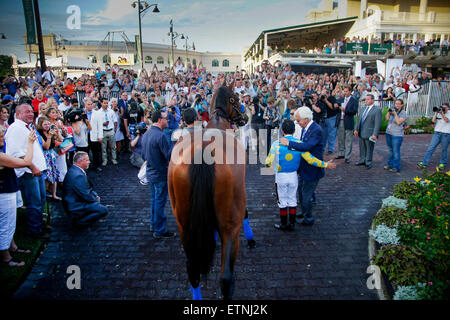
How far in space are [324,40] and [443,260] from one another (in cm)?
3774

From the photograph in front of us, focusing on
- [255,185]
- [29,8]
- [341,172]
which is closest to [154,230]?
[255,185]

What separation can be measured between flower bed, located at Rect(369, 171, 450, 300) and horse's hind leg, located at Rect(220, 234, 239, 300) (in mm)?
2063

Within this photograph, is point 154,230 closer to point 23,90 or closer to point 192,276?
point 192,276

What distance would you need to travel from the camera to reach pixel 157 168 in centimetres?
479

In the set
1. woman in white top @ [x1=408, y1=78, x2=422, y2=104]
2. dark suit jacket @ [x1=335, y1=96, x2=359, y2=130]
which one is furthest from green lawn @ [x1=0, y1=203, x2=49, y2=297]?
woman in white top @ [x1=408, y1=78, x2=422, y2=104]

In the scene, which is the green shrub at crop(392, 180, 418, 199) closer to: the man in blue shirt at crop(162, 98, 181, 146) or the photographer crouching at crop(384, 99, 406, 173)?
the photographer crouching at crop(384, 99, 406, 173)

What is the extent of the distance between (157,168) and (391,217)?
4.33m

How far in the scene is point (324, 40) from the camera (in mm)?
35375

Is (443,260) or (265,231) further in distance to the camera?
(265,231)

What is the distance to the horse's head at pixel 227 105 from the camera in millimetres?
4098

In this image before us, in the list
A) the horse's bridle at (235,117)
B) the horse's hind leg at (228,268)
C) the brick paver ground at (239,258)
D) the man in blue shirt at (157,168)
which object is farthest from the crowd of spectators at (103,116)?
the horse's hind leg at (228,268)

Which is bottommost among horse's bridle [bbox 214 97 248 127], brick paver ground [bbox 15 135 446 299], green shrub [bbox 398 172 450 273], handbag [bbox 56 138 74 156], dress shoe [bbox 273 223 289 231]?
brick paver ground [bbox 15 135 446 299]

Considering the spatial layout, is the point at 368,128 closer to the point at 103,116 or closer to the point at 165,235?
the point at 165,235

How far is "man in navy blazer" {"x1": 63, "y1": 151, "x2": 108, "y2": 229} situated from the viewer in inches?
205
